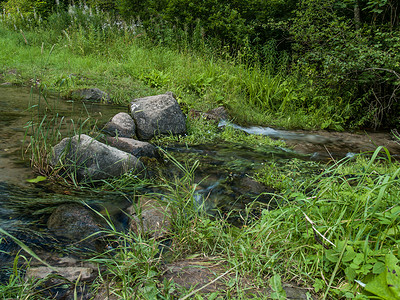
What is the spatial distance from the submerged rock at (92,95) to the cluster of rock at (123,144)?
58.9 inches

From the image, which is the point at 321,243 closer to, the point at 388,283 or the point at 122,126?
the point at 388,283

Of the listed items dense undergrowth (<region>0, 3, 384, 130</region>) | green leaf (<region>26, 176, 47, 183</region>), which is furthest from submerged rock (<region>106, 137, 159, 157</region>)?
dense undergrowth (<region>0, 3, 384, 130</region>)

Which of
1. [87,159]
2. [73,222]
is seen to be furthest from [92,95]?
[73,222]

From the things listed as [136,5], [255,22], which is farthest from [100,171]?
[136,5]

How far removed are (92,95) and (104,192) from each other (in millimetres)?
4140

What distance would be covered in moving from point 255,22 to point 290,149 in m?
6.28

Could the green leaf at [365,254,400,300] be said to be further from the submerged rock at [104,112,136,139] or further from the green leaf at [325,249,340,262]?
the submerged rock at [104,112,136,139]

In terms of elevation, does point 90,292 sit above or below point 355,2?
below

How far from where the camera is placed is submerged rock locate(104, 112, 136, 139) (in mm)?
4785

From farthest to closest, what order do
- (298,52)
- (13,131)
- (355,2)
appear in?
(298,52) → (355,2) → (13,131)

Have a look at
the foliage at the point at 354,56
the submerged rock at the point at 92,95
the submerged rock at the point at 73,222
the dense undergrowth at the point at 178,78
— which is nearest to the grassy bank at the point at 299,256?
the submerged rock at the point at 73,222

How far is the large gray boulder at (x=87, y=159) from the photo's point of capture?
10.8 ft

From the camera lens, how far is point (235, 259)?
1.87m

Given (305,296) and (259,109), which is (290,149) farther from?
(305,296)
